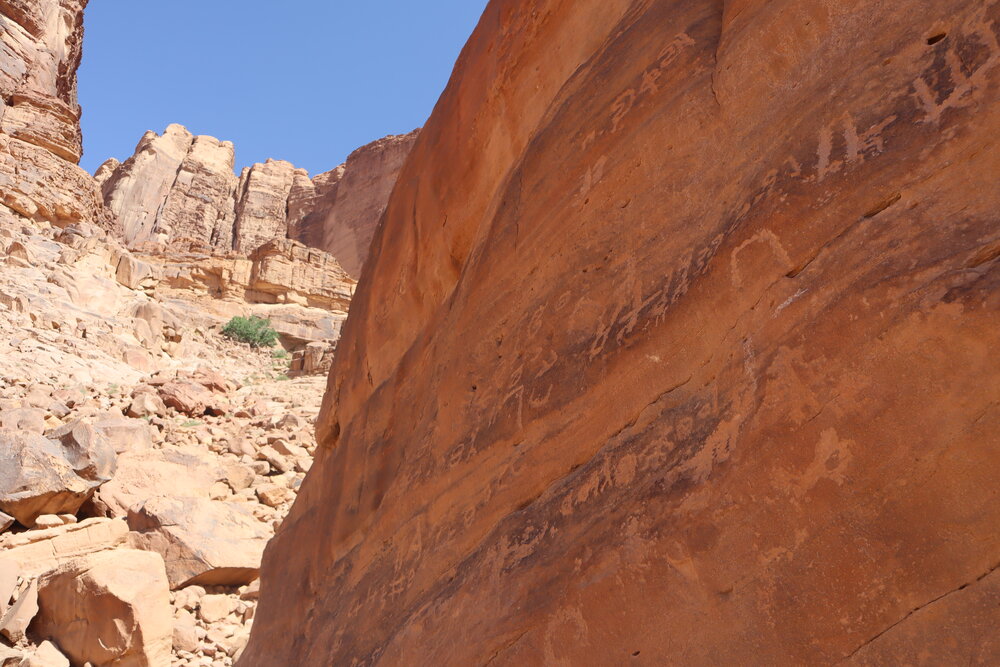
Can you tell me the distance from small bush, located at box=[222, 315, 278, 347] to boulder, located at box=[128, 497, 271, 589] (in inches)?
671

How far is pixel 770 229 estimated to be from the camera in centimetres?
228

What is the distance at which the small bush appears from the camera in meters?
25.6

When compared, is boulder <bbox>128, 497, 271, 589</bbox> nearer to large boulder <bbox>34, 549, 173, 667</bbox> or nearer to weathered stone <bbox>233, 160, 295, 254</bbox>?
large boulder <bbox>34, 549, 173, 667</bbox>

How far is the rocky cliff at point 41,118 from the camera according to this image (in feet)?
78.3

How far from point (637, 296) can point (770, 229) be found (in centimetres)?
68

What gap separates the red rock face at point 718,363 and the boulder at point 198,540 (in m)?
4.62

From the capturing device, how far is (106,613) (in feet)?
22.7

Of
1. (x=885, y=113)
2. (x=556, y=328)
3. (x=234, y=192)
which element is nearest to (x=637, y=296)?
(x=556, y=328)

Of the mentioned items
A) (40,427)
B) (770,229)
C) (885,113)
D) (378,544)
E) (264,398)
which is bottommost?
(378,544)

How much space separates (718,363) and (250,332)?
83.2 ft

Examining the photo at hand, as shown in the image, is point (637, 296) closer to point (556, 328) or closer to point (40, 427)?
point (556, 328)

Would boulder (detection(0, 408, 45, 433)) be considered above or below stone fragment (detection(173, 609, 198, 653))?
above

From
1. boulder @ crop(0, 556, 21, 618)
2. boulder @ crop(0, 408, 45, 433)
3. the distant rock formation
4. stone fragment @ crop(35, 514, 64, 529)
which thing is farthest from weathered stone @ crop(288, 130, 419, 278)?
boulder @ crop(0, 556, 21, 618)

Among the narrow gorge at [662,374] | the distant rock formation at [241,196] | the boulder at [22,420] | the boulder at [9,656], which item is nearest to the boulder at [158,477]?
the boulder at [22,420]
